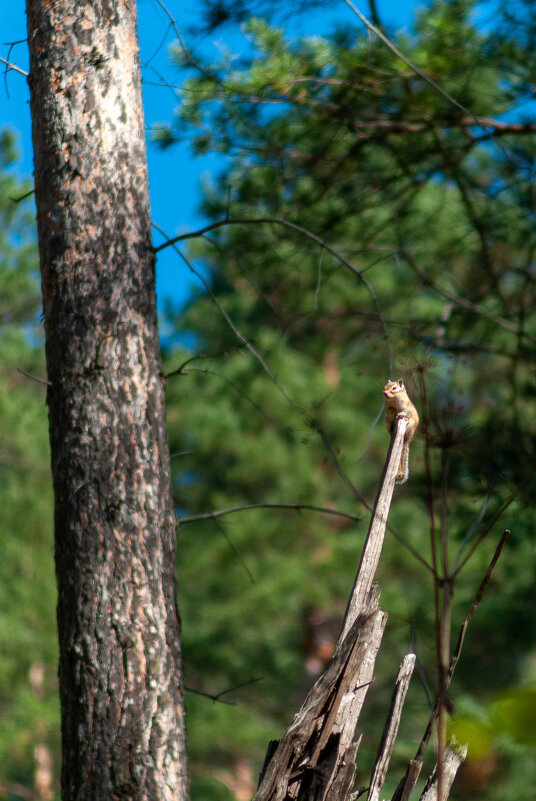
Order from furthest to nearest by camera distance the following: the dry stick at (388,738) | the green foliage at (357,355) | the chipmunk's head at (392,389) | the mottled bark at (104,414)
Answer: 1. the green foliage at (357,355)
2. the mottled bark at (104,414)
3. the chipmunk's head at (392,389)
4. the dry stick at (388,738)

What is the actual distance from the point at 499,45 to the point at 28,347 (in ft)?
34.5

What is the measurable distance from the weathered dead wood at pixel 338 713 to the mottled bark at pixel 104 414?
45 cm

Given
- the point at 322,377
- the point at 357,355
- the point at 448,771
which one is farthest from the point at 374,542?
the point at 322,377

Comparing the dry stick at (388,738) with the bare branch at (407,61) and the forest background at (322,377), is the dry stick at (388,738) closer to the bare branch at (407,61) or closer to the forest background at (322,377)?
the forest background at (322,377)

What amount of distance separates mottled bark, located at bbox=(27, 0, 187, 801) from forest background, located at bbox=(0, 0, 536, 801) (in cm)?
33

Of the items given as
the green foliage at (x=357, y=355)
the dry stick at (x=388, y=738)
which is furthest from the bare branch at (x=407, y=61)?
the dry stick at (x=388, y=738)

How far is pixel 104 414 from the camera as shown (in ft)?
6.27

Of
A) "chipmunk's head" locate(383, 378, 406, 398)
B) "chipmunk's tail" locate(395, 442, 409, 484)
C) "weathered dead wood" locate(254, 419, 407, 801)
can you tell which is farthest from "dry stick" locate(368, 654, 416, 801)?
"chipmunk's head" locate(383, 378, 406, 398)

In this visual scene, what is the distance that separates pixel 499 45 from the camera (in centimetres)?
376

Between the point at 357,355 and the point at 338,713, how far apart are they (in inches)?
277

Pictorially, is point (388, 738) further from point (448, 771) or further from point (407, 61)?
point (407, 61)

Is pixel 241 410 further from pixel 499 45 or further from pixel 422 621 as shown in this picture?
pixel 499 45

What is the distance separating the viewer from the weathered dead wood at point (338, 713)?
1380 millimetres

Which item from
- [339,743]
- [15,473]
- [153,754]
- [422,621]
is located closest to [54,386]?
[153,754]
